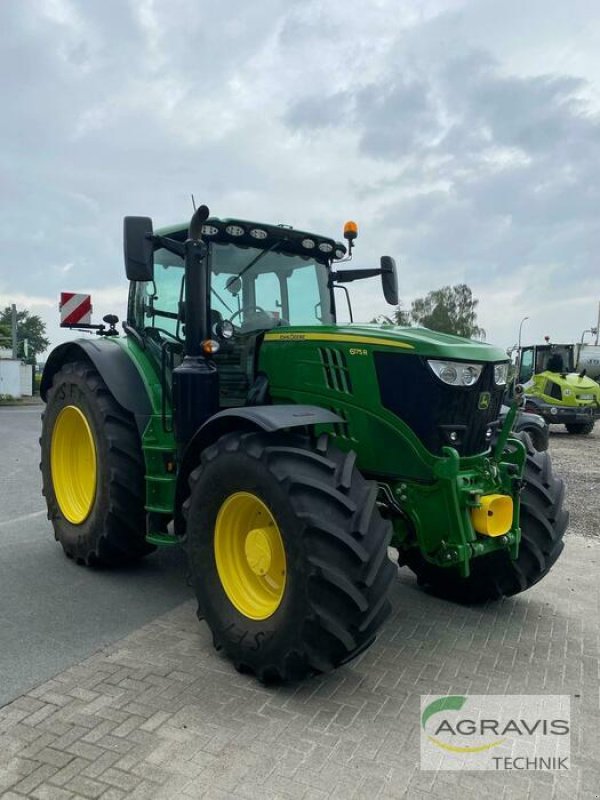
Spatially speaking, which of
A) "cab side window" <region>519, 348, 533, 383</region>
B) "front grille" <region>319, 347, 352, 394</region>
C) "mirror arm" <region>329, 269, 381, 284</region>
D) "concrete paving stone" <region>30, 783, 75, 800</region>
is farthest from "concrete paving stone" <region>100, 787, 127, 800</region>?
"cab side window" <region>519, 348, 533, 383</region>

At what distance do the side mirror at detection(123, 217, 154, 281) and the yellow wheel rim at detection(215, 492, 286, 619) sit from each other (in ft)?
4.98

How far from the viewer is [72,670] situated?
337 centimetres

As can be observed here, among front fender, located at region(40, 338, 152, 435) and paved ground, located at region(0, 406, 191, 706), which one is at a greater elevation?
front fender, located at region(40, 338, 152, 435)

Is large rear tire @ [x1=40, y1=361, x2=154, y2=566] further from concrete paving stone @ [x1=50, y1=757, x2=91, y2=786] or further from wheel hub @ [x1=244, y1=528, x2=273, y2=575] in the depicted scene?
concrete paving stone @ [x1=50, y1=757, x2=91, y2=786]


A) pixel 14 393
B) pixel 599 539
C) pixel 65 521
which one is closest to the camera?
pixel 65 521

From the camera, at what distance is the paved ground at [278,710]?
2529mm

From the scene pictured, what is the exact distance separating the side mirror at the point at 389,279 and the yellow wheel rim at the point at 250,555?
2.42m

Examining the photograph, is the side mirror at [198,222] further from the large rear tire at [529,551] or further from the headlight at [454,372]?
the large rear tire at [529,551]

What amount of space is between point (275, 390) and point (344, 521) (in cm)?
139

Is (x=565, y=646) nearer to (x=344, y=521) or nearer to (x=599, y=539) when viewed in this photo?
(x=344, y=521)

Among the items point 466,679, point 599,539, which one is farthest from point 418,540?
point 599,539

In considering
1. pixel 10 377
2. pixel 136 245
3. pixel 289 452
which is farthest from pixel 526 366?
pixel 10 377

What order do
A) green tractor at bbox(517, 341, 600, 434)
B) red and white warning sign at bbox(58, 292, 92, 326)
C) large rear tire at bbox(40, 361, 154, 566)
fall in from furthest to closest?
1. green tractor at bbox(517, 341, 600, 434)
2. red and white warning sign at bbox(58, 292, 92, 326)
3. large rear tire at bbox(40, 361, 154, 566)

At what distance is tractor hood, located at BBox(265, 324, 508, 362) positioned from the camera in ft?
11.7
